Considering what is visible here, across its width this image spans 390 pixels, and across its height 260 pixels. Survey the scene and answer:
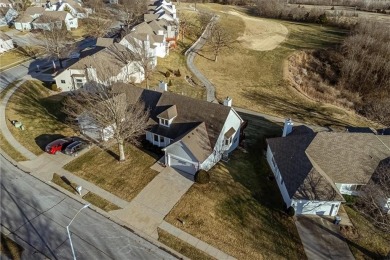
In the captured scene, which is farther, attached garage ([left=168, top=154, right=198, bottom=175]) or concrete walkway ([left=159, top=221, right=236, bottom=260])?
attached garage ([left=168, top=154, right=198, bottom=175])

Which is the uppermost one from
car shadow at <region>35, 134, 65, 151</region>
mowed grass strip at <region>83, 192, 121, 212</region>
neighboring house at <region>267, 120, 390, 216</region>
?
neighboring house at <region>267, 120, 390, 216</region>

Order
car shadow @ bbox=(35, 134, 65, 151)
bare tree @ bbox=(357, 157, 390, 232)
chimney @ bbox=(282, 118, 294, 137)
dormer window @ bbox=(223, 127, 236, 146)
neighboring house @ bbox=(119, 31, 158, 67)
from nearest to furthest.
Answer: bare tree @ bbox=(357, 157, 390, 232) → dormer window @ bbox=(223, 127, 236, 146) → car shadow @ bbox=(35, 134, 65, 151) → chimney @ bbox=(282, 118, 294, 137) → neighboring house @ bbox=(119, 31, 158, 67)

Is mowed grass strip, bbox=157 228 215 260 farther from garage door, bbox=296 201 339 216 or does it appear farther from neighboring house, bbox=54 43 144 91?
neighboring house, bbox=54 43 144 91

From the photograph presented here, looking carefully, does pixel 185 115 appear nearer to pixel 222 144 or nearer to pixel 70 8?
pixel 222 144

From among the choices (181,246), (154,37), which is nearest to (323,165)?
(181,246)

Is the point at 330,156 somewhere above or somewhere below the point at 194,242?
above

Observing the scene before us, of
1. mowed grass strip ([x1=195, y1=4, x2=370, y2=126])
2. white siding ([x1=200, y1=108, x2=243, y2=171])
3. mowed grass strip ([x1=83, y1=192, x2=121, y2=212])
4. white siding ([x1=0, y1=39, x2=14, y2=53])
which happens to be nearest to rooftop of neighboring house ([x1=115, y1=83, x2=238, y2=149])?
white siding ([x1=200, y1=108, x2=243, y2=171])

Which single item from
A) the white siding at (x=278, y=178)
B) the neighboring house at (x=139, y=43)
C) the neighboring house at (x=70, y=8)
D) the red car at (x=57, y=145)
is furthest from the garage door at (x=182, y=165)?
the neighboring house at (x=70, y=8)

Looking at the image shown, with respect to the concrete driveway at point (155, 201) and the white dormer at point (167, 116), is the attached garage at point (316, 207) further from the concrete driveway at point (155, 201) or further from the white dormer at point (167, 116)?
the white dormer at point (167, 116)
